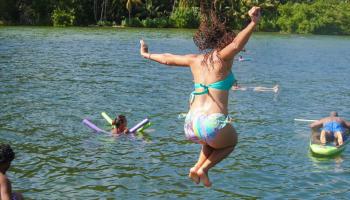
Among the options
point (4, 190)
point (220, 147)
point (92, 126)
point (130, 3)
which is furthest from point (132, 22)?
point (220, 147)

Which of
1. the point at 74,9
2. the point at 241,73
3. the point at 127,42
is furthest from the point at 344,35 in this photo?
the point at 241,73

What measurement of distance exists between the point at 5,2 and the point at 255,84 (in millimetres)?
69970

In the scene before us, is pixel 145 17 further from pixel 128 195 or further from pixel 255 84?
pixel 128 195

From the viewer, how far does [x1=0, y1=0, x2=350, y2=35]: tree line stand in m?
94.8

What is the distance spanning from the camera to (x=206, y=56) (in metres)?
6.58

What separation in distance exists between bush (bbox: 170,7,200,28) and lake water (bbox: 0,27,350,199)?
59.4 meters

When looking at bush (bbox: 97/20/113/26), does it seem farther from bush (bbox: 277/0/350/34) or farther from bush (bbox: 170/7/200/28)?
bush (bbox: 277/0/350/34)

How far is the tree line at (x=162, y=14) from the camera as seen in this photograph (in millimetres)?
94812

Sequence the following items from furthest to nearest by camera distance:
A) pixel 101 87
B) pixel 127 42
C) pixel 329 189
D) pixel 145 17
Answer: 1. pixel 145 17
2. pixel 127 42
3. pixel 101 87
4. pixel 329 189

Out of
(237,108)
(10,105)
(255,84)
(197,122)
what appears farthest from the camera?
(255,84)

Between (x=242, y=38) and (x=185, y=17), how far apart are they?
93474 millimetres

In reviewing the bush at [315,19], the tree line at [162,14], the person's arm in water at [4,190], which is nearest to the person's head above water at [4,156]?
the person's arm in water at [4,190]

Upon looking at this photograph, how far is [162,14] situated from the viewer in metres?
103

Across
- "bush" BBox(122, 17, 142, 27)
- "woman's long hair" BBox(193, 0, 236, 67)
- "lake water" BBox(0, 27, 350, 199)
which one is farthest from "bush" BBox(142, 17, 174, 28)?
"woman's long hair" BBox(193, 0, 236, 67)
